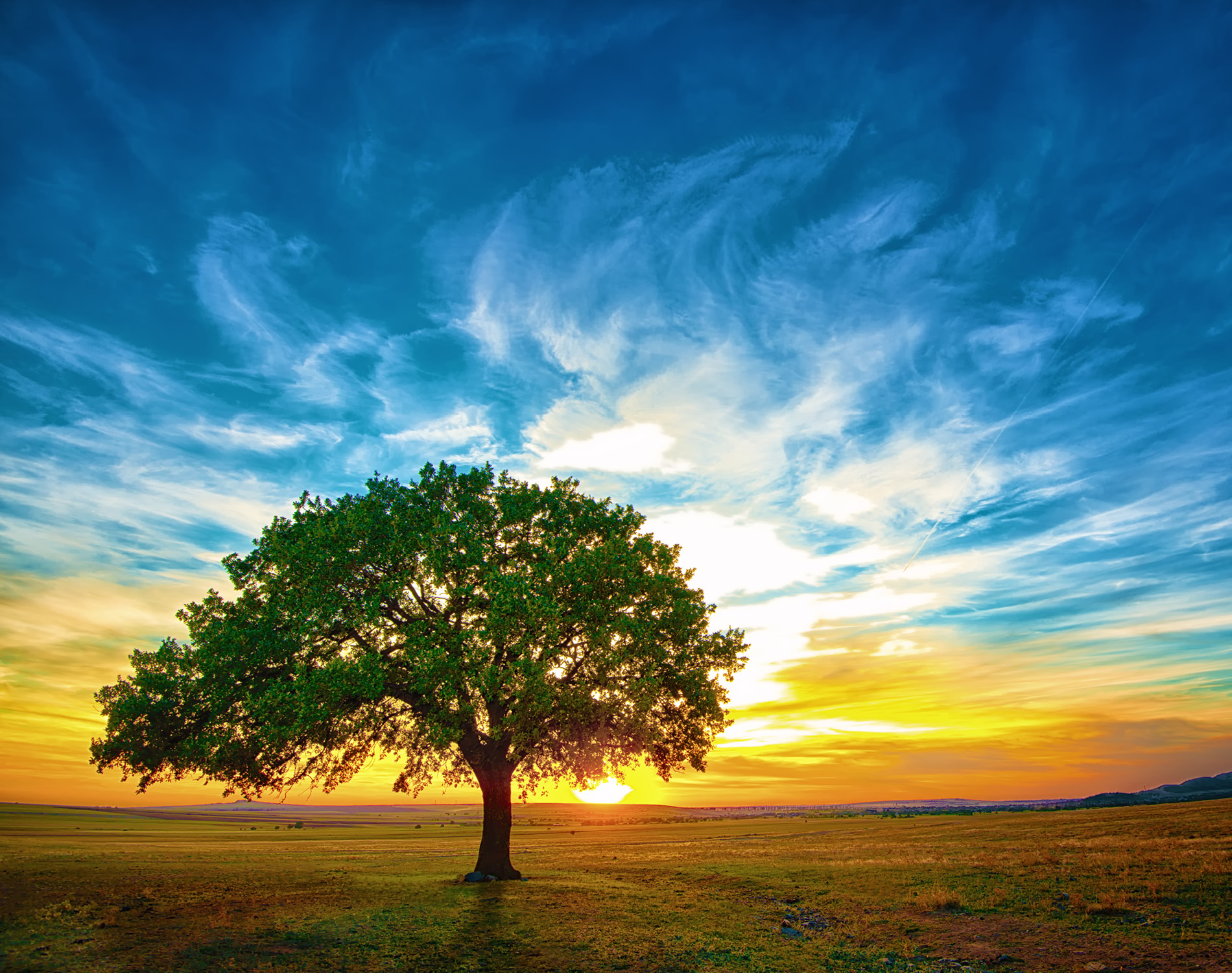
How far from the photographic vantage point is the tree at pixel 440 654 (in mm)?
28266

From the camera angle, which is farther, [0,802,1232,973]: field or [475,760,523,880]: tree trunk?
[475,760,523,880]: tree trunk

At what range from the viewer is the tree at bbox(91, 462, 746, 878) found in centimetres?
2827

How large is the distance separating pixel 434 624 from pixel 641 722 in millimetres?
11029

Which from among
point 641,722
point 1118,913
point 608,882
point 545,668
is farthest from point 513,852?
point 1118,913

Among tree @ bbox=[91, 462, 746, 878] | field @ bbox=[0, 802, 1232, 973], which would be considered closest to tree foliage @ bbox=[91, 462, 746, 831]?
tree @ bbox=[91, 462, 746, 878]

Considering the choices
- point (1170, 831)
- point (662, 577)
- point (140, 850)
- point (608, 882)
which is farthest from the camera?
point (140, 850)

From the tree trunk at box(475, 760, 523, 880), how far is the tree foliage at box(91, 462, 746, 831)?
0.83 feet

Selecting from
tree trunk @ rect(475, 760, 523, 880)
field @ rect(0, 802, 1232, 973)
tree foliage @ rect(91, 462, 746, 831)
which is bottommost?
field @ rect(0, 802, 1232, 973)

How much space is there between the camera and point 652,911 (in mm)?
27062

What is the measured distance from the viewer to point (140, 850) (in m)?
57.5

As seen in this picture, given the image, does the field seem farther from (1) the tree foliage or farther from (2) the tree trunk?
(1) the tree foliage

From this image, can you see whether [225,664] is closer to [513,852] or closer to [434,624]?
[434,624]

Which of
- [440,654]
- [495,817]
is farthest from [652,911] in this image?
[440,654]

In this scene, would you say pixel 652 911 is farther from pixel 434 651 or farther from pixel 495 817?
pixel 434 651
